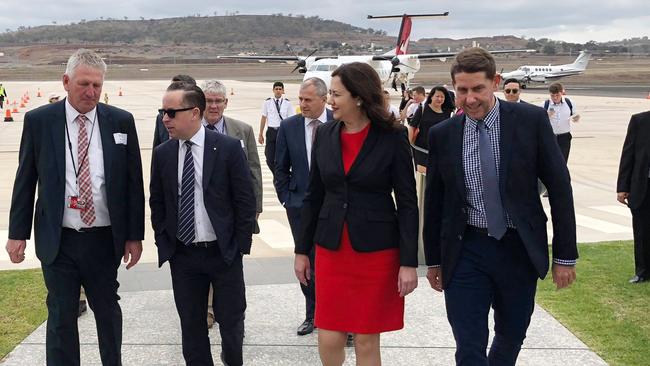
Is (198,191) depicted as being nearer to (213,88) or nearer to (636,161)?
(213,88)

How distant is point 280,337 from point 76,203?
198cm

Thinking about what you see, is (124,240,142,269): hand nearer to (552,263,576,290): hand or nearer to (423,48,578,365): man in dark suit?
(423,48,578,365): man in dark suit

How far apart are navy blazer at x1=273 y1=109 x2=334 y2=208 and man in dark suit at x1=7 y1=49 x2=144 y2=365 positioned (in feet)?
4.39

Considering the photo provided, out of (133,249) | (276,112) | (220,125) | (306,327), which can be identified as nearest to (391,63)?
(276,112)

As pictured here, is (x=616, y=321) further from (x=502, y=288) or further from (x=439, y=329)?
(x=502, y=288)

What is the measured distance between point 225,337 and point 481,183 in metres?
1.75

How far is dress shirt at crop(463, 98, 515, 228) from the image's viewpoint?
3369 mm

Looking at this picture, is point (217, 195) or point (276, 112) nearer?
point (217, 195)

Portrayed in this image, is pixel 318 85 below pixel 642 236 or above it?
above

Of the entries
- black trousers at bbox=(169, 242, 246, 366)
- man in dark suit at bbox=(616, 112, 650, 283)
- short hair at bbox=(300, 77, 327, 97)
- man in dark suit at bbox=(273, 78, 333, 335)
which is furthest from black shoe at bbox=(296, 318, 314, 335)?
man in dark suit at bbox=(616, 112, 650, 283)

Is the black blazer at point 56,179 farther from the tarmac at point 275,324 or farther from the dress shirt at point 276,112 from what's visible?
the dress shirt at point 276,112

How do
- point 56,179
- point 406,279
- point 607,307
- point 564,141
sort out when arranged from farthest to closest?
point 564,141
point 607,307
point 56,179
point 406,279

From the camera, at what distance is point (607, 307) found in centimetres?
579

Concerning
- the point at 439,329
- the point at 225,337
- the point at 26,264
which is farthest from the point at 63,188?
the point at 26,264
